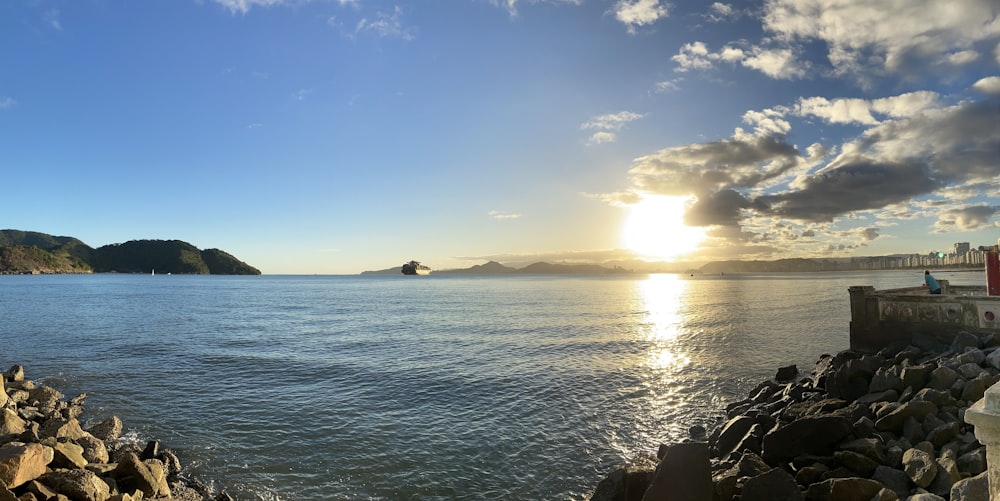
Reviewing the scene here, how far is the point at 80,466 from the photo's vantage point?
37.7 ft

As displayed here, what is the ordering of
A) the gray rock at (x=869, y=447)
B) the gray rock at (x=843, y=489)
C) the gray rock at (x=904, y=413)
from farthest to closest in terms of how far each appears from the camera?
the gray rock at (x=904, y=413) → the gray rock at (x=869, y=447) → the gray rock at (x=843, y=489)

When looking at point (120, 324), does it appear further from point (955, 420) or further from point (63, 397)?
point (955, 420)

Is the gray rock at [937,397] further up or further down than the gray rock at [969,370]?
further down

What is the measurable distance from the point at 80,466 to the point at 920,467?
17954 mm

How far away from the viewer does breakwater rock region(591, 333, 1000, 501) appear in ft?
30.5

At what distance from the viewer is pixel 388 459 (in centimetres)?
1461

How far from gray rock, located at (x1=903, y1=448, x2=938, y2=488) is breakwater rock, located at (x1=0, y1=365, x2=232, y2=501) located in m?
14.7

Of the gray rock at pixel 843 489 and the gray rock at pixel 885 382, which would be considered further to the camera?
the gray rock at pixel 885 382

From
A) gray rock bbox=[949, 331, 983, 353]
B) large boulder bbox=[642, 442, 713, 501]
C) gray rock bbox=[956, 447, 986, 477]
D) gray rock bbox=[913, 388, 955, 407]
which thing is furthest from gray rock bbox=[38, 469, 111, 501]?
gray rock bbox=[949, 331, 983, 353]

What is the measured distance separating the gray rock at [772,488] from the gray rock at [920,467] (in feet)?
7.85

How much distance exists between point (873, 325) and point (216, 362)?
120ft

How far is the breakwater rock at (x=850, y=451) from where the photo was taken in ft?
30.5

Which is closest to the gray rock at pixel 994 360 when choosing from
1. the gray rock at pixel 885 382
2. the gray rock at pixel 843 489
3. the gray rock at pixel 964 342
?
the gray rock at pixel 885 382

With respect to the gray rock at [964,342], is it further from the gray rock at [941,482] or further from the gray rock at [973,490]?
→ the gray rock at [973,490]
